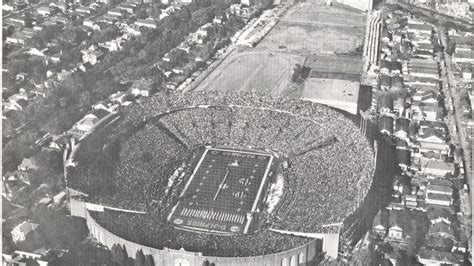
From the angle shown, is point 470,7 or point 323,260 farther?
point 470,7

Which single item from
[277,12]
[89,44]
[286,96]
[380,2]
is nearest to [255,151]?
[286,96]

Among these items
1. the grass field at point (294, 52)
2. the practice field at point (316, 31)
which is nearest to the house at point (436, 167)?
the grass field at point (294, 52)

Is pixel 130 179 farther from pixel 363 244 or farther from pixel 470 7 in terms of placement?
pixel 470 7

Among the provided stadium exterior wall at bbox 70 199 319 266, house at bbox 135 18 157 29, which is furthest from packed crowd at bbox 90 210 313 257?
house at bbox 135 18 157 29

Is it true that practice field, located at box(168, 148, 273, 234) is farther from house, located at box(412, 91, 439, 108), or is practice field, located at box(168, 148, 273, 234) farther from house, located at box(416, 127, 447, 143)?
house, located at box(412, 91, 439, 108)

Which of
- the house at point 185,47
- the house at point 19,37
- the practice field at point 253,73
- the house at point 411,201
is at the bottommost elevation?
the house at point 411,201

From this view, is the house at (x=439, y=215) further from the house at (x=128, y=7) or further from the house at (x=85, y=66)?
the house at (x=128, y=7)
